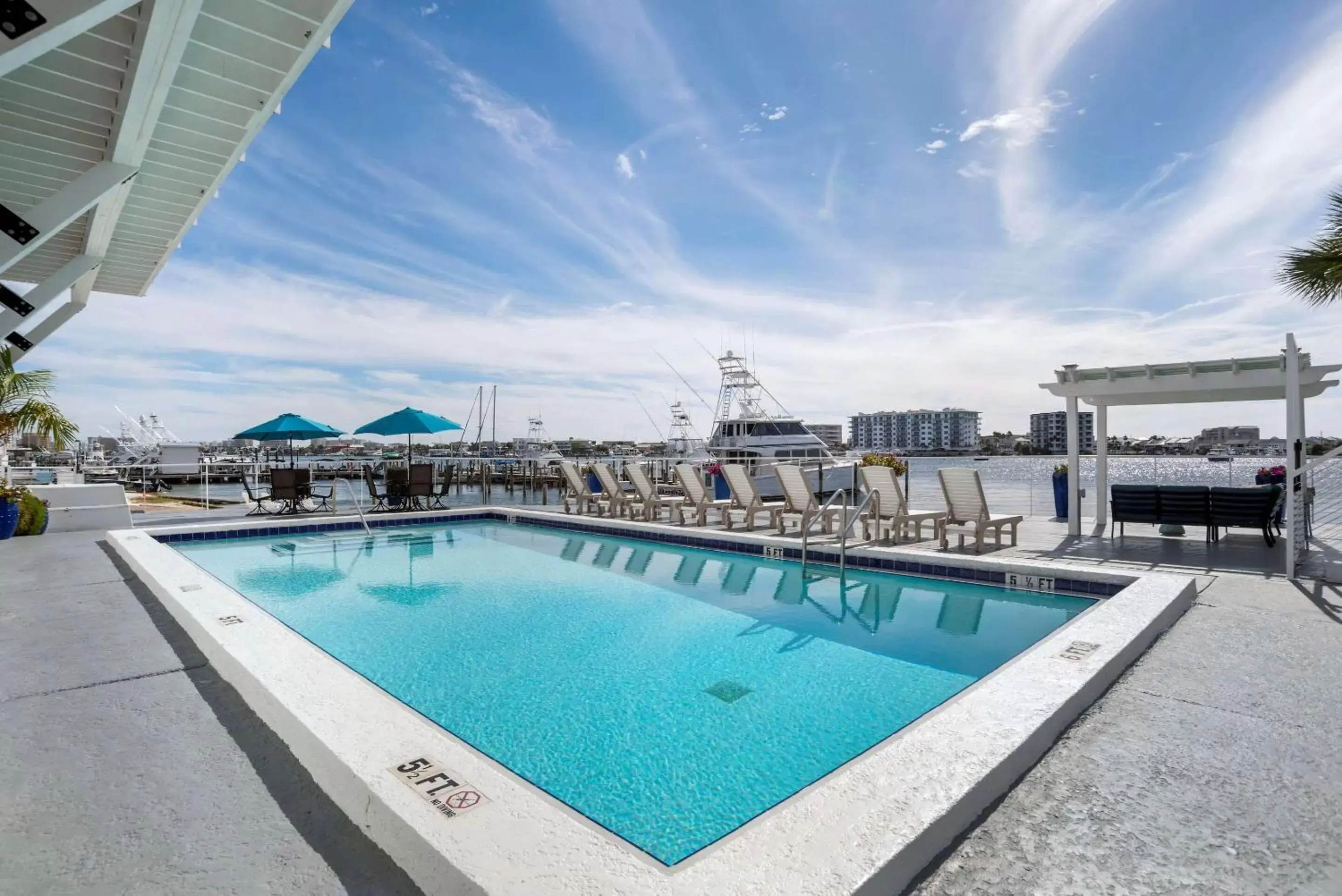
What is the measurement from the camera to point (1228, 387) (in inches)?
301

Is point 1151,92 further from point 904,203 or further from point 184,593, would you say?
point 184,593

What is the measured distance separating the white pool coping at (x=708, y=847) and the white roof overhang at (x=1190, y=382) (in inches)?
220

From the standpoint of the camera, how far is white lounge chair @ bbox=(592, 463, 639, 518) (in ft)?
34.4

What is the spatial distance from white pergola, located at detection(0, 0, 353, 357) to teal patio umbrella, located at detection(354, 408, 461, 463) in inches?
255

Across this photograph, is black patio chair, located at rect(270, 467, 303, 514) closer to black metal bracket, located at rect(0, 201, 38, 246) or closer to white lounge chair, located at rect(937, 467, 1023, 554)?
black metal bracket, located at rect(0, 201, 38, 246)

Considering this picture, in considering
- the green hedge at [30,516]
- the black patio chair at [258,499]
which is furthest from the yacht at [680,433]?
the green hedge at [30,516]

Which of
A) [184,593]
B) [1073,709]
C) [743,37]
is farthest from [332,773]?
[743,37]

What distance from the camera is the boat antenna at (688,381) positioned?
80.4 ft

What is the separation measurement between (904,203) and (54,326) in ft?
41.6

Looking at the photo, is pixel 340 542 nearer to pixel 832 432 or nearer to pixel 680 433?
pixel 680 433

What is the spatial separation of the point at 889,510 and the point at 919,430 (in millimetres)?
43905

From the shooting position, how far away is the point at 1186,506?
7094mm

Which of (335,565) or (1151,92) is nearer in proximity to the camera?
(335,565)

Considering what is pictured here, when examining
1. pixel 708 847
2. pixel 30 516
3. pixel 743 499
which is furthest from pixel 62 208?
pixel 743 499
